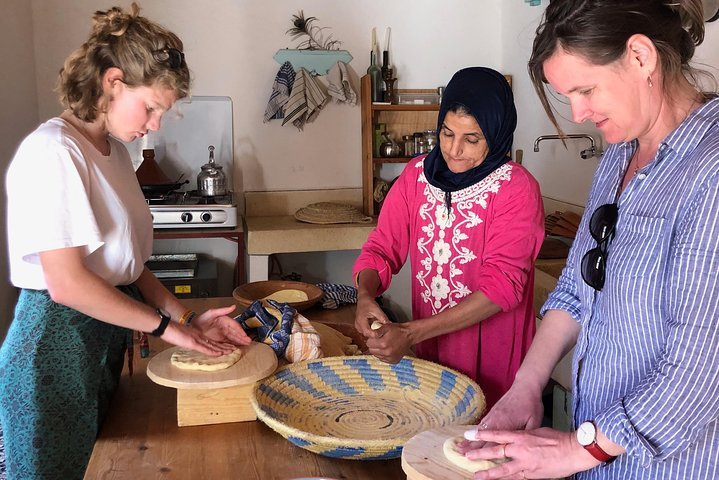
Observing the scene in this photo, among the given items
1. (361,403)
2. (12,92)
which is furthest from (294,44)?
(361,403)

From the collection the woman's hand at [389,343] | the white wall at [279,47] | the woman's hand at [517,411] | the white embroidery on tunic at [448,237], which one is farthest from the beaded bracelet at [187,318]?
the white wall at [279,47]

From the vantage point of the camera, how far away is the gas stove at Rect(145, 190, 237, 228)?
3.51 metres

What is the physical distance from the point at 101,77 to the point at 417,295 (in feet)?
3.04

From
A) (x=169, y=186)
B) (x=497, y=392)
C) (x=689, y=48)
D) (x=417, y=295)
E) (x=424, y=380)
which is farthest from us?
(x=169, y=186)

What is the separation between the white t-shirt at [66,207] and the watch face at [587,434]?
0.92 metres

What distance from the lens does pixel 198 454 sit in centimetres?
125

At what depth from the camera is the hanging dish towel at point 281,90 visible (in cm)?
396

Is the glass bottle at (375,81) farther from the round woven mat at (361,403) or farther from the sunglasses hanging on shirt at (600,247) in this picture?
the sunglasses hanging on shirt at (600,247)

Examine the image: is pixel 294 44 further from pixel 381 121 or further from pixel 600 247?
pixel 600 247

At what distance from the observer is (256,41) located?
13.2ft

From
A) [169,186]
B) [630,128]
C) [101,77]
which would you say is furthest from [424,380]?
[169,186]

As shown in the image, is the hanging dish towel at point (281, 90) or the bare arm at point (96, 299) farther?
the hanging dish towel at point (281, 90)

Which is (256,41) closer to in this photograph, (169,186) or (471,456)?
(169,186)

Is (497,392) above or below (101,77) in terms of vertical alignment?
below
